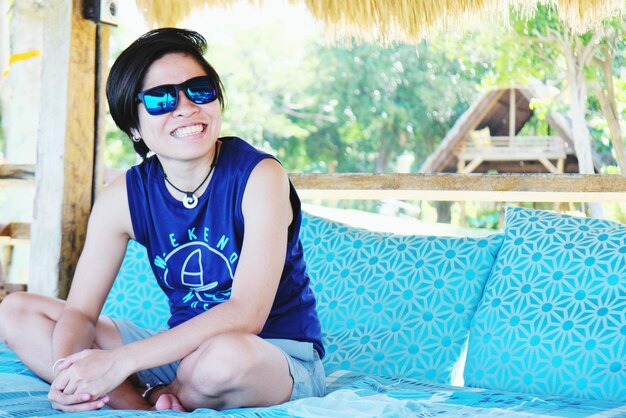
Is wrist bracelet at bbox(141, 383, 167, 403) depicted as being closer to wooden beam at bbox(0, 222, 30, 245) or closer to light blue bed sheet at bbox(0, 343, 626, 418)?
light blue bed sheet at bbox(0, 343, 626, 418)

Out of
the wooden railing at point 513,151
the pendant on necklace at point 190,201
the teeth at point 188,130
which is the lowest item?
the pendant on necklace at point 190,201

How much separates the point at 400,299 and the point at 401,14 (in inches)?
62.8

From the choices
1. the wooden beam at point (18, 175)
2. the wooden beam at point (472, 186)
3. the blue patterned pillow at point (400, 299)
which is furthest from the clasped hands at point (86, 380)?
the wooden beam at point (18, 175)

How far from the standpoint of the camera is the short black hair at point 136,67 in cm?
218

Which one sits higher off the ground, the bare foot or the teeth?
the teeth

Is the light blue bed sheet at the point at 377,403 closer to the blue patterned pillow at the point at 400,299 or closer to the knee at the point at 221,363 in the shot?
the knee at the point at 221,363

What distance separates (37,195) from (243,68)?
18.2 metres

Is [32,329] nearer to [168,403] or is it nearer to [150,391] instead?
[150,391]

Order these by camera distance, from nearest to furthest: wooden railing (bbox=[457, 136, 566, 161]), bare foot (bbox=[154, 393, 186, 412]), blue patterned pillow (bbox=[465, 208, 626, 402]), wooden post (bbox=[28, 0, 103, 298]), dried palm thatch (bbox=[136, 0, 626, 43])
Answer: bare foot (bbox=[154, 393, 186, 412]), blue patterned pillow (bbox=[465, 208, 626, 402]), wooden post (bbox=[28, 0, 103, 298]), dried palm thatch (bbox=[136, 0, 626, 43]), wooden railing (bbox=[457, 136, 566, 161])

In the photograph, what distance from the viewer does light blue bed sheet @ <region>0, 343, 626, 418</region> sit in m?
1.89

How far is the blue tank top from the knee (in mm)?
278

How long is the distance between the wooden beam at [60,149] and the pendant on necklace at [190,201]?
1225 mm

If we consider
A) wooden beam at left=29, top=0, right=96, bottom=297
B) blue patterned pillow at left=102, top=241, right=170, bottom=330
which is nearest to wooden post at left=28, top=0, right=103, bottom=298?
wooden beam at left=29, top=0, right=96, bottom=297

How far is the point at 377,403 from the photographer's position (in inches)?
76.6
